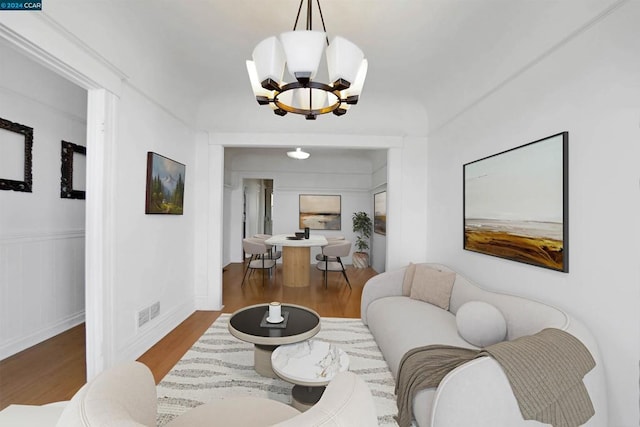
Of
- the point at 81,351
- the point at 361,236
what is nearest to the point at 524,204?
the point at 81,351

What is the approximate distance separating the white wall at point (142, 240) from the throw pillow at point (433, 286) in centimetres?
274

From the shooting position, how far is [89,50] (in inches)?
77.8

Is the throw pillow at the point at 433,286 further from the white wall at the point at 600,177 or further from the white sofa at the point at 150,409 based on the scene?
the white sofa at the point at 150,409

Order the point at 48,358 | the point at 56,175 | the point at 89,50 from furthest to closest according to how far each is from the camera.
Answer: the point at 56,175 → the point at 48,358 → the point at 89,50

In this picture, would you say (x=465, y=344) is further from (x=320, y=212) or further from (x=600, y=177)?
(x=320, y=212)

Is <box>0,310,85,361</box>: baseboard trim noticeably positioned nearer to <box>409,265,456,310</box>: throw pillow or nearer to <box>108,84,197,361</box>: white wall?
<box>108,84,197,361</box>: white wall

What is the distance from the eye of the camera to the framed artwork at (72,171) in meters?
2.99

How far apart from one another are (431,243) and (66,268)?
4350mm

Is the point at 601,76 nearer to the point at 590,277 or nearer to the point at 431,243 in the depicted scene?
the point at 590,277

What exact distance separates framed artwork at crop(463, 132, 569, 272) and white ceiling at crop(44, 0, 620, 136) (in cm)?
68

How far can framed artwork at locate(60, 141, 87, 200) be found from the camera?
299 centimetres

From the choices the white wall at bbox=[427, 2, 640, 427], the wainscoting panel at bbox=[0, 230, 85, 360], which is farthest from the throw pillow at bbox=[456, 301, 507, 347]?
the wainscoting panel at bbox=[0, 230, 85, 360]

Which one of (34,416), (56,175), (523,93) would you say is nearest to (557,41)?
(523,93)

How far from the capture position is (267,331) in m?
2.18
